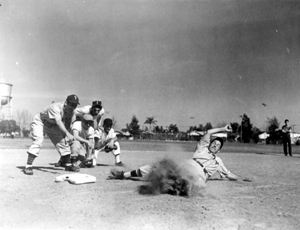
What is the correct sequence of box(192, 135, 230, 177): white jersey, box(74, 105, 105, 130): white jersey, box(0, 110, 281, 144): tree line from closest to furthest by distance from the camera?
box(192, 135, 230, 177): white jersey < box(74, 105, 105, 130): white jersey < box(0, 110, 281, 144): tree line

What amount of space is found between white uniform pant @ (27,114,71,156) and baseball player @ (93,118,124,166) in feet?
3.24

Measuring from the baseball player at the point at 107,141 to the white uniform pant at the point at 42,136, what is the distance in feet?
3.24

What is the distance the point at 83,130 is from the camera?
7383 millimetres

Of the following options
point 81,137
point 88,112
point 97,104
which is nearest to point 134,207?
point 97,104

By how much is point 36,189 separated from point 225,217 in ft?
8.98

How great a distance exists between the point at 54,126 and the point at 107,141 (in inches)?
62.7

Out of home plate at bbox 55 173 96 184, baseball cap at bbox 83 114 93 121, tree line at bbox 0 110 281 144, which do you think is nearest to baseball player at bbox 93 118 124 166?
baseball cap at bbox 83 114 93 121

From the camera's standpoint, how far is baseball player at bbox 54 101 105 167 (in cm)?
691

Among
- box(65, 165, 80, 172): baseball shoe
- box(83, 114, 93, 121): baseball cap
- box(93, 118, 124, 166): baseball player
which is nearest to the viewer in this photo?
box(65, 165, 80, 172): baseball shoe

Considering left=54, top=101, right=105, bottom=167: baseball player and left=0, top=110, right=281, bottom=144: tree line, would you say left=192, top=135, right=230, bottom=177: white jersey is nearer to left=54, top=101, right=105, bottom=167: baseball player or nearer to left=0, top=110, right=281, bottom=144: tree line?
left=54, top=101, right=105, bottom=167: baseball player

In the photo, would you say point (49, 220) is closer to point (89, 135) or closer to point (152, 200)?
point (152, 200)

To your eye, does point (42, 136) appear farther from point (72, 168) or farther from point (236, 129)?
point (236, 129)

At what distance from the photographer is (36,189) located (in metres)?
4.54

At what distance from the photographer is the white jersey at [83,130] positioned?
283 inches
